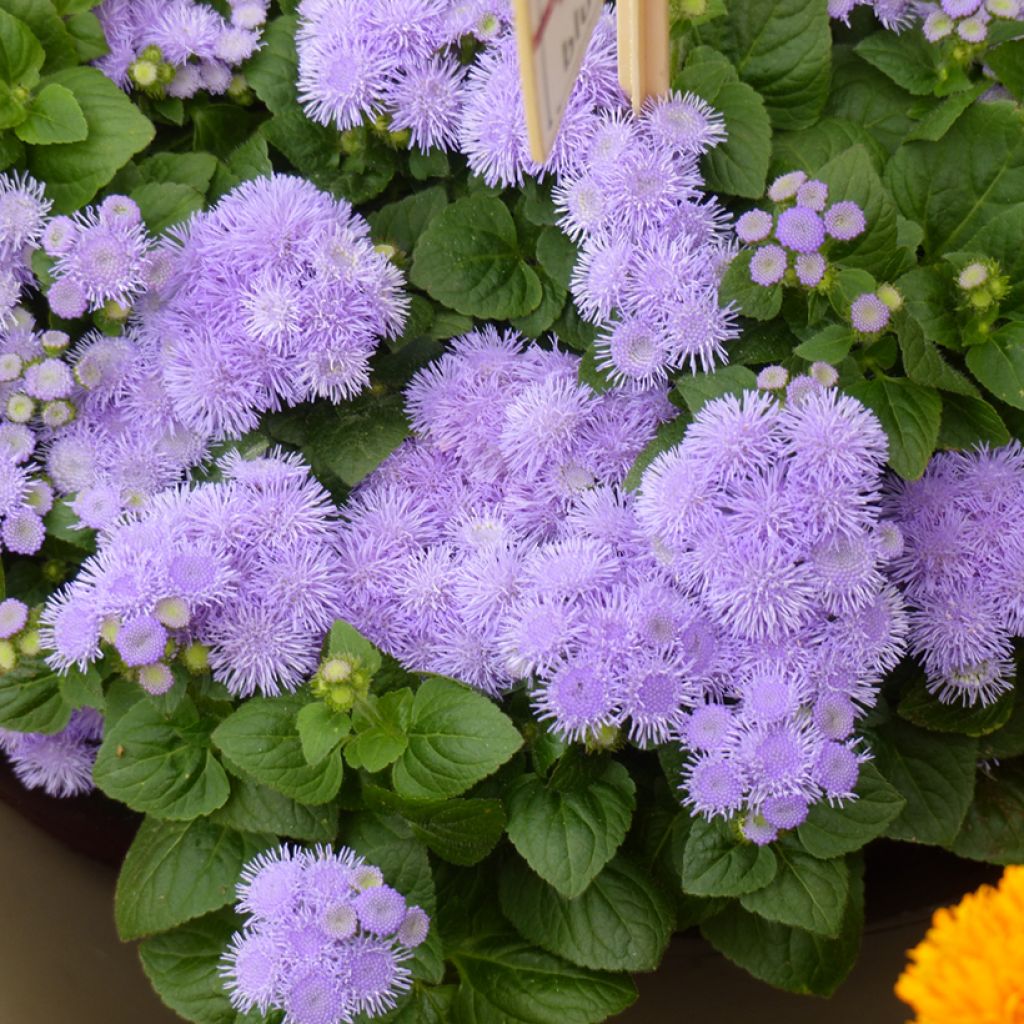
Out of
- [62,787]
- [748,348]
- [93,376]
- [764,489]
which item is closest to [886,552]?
[764,489]

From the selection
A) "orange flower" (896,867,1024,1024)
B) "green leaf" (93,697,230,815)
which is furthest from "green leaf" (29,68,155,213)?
"orange flower" (896,867,1024,1024)

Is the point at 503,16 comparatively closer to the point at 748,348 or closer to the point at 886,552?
the point at 748,348

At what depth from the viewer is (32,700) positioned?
1.39 meters

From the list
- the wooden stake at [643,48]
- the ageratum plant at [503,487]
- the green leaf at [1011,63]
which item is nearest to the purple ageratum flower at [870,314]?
the ageratum plant at [503,487]

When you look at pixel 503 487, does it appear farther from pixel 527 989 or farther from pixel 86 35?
pixel 86 35

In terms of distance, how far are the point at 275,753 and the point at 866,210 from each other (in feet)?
2.71

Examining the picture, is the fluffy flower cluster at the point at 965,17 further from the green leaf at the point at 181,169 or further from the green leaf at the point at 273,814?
the green leaf at the point at 273,814

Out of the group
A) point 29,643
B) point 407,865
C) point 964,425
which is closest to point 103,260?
point 29,643

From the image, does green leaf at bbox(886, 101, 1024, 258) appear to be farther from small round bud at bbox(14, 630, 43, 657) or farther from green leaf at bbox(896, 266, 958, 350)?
small round bud at bbox(14, 630, 43, 657)

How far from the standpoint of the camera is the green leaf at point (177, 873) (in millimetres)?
1298

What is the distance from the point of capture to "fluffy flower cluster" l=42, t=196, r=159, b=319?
55.3 inches

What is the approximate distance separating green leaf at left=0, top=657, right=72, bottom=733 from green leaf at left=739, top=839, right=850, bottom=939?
78 centimetres

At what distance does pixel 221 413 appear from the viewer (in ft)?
4.56

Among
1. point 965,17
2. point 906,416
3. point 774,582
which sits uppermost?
point 965,17
